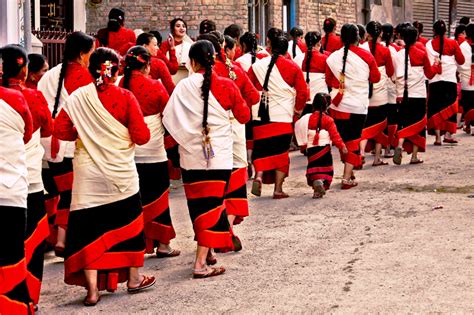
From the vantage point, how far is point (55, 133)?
7379 millimetres

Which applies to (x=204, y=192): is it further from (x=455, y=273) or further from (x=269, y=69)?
(x=269, y=69)

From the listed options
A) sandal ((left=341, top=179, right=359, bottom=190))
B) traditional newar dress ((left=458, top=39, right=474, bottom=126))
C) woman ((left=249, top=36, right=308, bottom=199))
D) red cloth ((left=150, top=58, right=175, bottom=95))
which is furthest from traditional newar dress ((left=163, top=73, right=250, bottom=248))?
traditional newar dress ((left=458, top=39, right=474, bottom=126))

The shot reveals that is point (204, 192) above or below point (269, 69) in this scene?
below

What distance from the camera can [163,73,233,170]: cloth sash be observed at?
811 centimetres

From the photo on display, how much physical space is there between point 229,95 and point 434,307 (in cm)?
235

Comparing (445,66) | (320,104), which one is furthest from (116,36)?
(445,66)

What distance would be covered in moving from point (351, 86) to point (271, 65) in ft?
5.01

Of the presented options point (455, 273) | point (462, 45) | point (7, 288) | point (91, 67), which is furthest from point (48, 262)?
point (462, 45)

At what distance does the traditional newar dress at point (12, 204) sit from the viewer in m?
6.19

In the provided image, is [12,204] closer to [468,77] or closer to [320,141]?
[320,141]

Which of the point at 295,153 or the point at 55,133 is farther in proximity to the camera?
the point at 295,153

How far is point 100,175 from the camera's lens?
738cm

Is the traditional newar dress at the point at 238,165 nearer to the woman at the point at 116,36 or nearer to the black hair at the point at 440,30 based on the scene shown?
the woman at the point at 116,36

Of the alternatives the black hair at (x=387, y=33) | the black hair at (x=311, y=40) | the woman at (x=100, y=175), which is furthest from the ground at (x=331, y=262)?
the black hair at (x=387, y=33)
